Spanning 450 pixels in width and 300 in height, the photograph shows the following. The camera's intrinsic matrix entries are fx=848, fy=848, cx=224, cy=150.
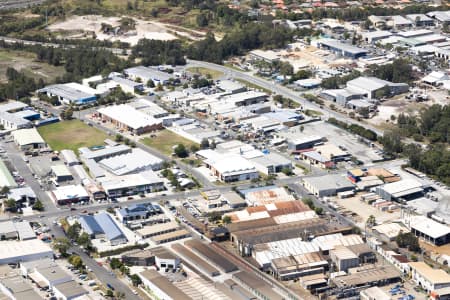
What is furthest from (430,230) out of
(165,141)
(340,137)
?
(165,141)

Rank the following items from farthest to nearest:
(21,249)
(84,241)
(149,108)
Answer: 1. (149,108)
2. (84,241)
3. (21,249)

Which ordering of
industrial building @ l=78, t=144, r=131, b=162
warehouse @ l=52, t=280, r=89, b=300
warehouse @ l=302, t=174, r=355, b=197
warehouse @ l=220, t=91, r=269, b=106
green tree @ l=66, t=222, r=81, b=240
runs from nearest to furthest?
warehouse @ l=52, t=280, r=89, b=300
green tree @ l=66, t=222, r=81, b=240
warehouse @ l=302, t=174, r=355, b=197
industrial building @ l=78, t=144, r=131, b=162
warehouse @ l=220, t=91, r=269, b=106

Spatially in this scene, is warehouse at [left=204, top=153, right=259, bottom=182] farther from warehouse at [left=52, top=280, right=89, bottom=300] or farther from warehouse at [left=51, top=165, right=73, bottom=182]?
warehouse at [left=52, top=280, right=89, bottom=300]

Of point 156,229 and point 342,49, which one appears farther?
point 342,49

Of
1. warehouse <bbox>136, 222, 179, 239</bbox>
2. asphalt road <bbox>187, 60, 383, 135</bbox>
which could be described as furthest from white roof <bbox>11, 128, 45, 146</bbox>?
asphalt road <bbox>187, 60, 383, 135</bbox>

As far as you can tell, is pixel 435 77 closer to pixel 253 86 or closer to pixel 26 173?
pixel 253 86

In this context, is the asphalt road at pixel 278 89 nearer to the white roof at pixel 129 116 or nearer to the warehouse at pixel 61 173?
the white roof at pixel 129 116
